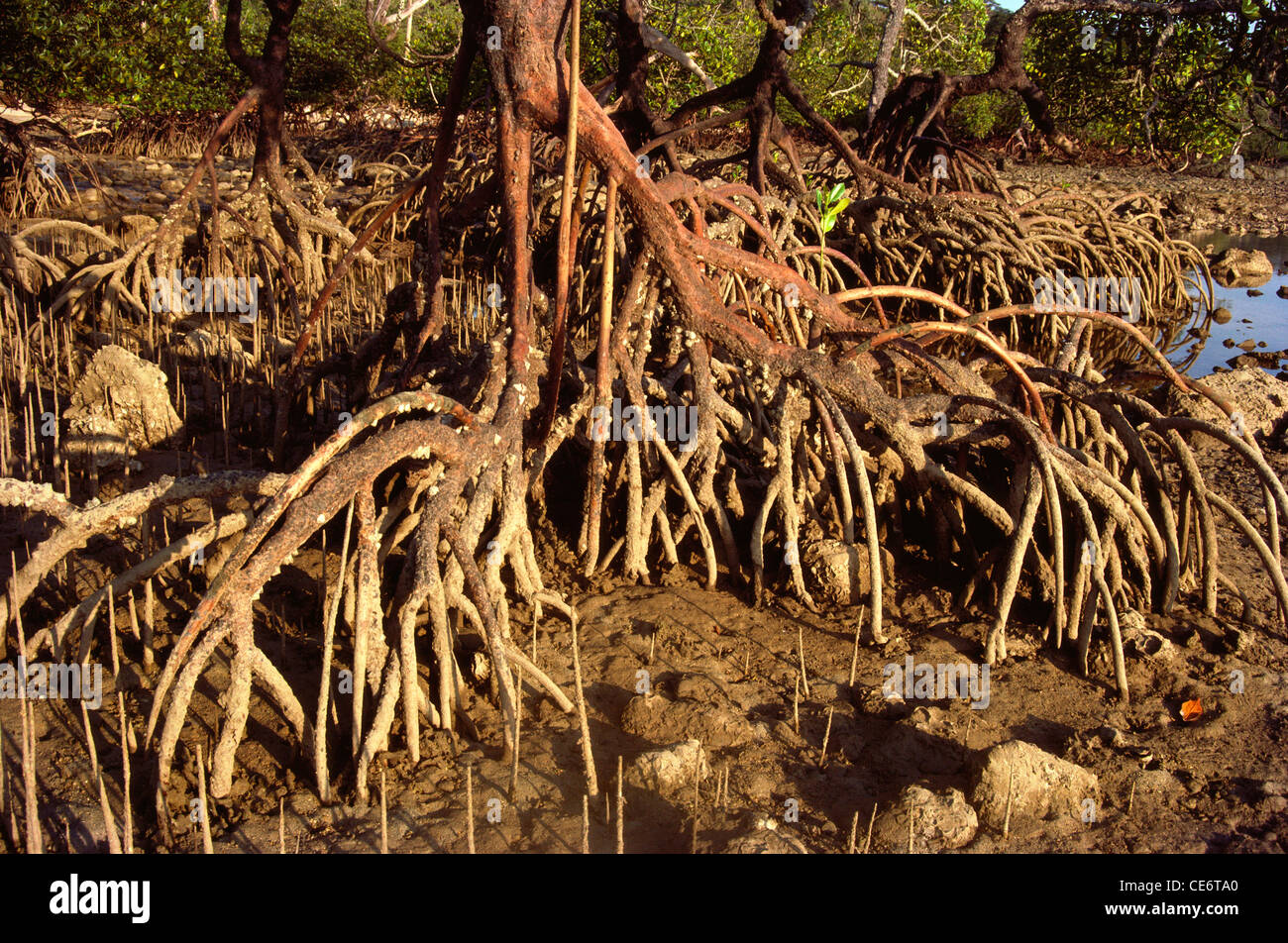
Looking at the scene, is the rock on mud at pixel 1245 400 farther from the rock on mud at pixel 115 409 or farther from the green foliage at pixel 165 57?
the green foliage at pixel 165 57

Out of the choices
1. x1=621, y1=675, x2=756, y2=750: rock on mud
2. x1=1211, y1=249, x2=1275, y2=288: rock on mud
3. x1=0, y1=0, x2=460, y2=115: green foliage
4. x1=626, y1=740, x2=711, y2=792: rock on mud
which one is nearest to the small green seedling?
x1=0, y1=0, x2=460, y2=115: green foliage

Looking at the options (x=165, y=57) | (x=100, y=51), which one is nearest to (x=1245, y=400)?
(x=100, y=51)

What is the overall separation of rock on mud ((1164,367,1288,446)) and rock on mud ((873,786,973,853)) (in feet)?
12.7

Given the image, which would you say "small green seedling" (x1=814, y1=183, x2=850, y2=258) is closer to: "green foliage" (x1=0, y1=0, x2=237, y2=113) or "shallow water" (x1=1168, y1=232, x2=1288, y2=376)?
"shallow water" (x1=1168, y1=232, x2=1288, y2=376)

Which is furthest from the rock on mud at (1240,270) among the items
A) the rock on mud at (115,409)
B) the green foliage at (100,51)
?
the rock on mud at (115,409)

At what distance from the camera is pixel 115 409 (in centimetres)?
446

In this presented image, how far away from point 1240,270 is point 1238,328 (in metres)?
2.63

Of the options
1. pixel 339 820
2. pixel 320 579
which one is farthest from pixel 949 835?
pixel 320 579

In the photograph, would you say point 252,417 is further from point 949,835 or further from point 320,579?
point 949,835

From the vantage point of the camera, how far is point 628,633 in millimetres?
3455

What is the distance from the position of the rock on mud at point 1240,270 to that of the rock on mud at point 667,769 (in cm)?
1120

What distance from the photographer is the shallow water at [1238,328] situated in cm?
806

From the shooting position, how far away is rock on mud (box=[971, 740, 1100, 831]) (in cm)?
259

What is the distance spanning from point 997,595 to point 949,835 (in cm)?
127
